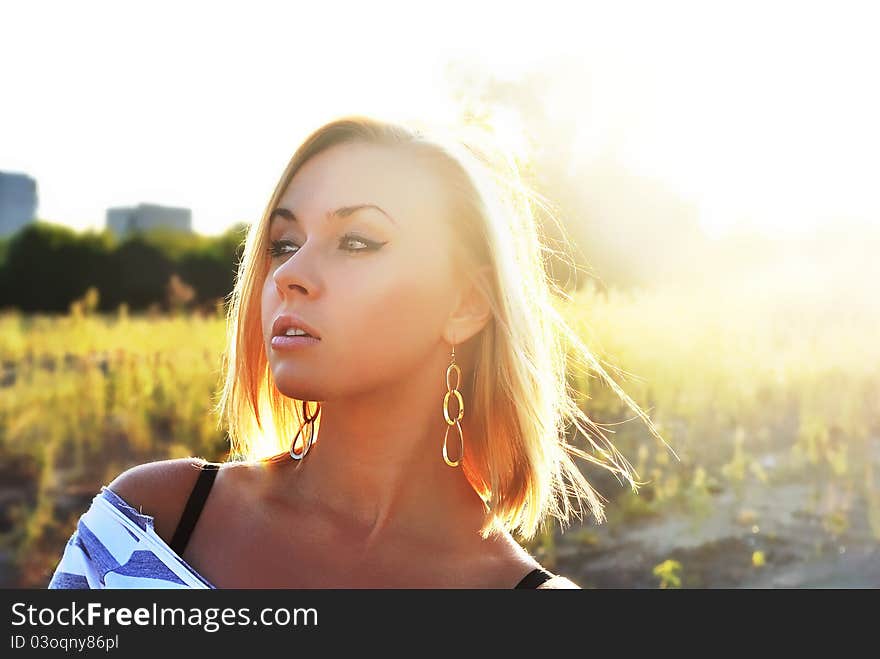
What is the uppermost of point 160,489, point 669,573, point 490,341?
point 490,341

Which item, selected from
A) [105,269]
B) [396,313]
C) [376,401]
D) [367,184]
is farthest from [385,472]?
[105,269]

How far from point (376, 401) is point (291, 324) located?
28cm

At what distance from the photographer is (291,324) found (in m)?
1.84

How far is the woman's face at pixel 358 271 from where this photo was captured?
1.84m

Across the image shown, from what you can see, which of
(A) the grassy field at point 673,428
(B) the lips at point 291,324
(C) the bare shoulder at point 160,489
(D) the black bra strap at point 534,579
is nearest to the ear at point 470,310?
(B) the lips at point 291,324

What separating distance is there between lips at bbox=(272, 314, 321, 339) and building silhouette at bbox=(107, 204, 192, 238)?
5216 mm

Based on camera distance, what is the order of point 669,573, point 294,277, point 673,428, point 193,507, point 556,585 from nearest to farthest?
point 294,277 < point 556,585 < point 193,507 < point 669,573 < point 673,428

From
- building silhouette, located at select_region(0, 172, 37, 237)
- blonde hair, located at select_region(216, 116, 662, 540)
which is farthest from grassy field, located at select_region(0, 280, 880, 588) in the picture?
blonde hair, located at select_region(216, 116, 662, 540)

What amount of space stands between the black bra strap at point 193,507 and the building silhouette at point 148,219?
497 cm

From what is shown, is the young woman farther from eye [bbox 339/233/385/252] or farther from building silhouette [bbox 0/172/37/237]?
building silhouette [bbox 0/172/37/237]

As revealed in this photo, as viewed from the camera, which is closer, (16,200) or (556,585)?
(556,585)

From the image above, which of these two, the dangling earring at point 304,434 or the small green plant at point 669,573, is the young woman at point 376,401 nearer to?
the dangling earring at point 304,434

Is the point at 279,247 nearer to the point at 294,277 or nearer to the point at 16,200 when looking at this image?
the point at 294,277

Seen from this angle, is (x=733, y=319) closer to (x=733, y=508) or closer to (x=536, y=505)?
(x=733, y=508)
